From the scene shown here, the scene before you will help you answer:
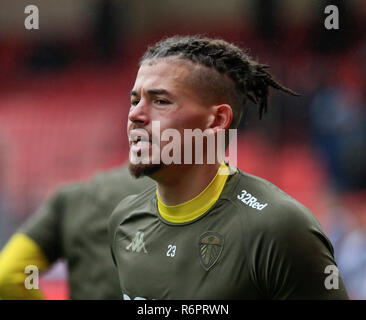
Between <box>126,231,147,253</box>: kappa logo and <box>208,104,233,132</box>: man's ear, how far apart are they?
0.63 metres

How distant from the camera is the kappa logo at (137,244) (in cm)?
319

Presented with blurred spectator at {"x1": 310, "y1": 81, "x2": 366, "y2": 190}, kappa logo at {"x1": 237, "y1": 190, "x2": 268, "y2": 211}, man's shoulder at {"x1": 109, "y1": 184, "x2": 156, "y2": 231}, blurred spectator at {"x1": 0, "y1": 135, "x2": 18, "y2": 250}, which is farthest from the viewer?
blurred spectator at {"x1": 0, "y1": 135, "x2": 18, "y2": 250}

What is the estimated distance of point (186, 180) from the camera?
312 cm

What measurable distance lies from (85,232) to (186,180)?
1434 millimetres

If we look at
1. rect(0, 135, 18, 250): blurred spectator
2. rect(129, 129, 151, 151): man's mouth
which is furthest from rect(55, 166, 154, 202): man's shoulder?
rect(0, 135, 18, 250): blurred spectator

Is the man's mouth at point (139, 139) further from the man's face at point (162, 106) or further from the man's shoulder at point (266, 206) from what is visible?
the man's shoulder at point (266, 206)

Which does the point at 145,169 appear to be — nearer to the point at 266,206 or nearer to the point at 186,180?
the point at 186,180

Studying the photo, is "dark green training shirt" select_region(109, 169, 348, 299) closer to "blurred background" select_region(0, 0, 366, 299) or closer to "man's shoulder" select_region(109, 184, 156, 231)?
"man's shoulder" select_region(109, 184, 156, 231)

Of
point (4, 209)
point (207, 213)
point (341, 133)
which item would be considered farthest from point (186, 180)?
point (4, 209)

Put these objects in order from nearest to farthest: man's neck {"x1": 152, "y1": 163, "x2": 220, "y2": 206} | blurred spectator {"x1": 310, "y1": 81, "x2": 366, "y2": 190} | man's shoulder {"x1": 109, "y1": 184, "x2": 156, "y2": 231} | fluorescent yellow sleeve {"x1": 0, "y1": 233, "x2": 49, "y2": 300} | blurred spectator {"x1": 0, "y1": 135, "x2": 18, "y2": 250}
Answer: man's neck {"x1": 152, "y1": 163, "x2": 220, "y2": 206}, man's shoulder {"x1": 109, "y1": 184, "x2": 156, "y2": 231}, fluorescent yellow sleeve {"x1": 0, "y1": 233, "x2": 49, "y2": 300}, blurred spectator {"x1": 310, "y1": 81, "x2": 366, "y2": 190}, blurred spectator {"x1": 0, "y1": 135, "x2": 18, "y2": 250}

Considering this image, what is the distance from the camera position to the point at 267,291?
275 cm

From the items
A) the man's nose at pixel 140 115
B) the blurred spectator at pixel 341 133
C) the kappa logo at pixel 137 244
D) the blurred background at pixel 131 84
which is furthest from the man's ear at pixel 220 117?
the blurred spectator at pixel 341 133

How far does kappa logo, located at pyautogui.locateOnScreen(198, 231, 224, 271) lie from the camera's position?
2883 mm
